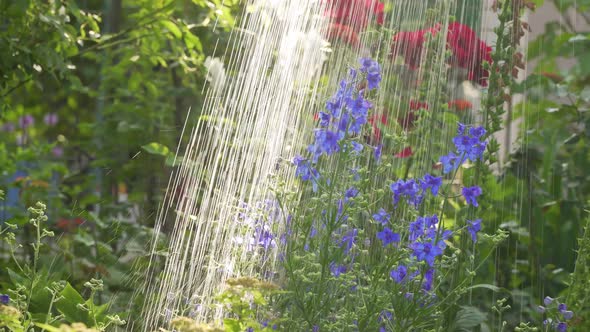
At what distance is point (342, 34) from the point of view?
188cm

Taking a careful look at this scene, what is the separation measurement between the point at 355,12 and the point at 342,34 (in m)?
0.08

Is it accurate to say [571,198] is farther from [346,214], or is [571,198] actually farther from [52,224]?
[52,224]

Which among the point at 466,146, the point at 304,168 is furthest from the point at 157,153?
the point at 466,146

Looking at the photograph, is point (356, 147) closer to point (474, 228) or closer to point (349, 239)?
point (349, 239)

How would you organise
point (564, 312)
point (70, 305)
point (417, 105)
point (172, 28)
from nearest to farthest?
point (564, 312) → point (70, 305) → point (417, 105) → point (172, 28)

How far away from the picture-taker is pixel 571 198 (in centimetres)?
260

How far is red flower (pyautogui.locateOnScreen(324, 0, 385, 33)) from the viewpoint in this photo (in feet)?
6.22

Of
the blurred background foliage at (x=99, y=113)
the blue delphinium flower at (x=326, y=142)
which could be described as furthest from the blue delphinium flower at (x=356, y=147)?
the blurred background foliage at (x=99, y=113)

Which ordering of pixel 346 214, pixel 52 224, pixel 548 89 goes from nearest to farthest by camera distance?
pixel 346 214 < pixel 548 89 < pixel 52 224

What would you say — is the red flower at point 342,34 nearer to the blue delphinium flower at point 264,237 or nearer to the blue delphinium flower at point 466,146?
the blue delphinium flower at point 466,146

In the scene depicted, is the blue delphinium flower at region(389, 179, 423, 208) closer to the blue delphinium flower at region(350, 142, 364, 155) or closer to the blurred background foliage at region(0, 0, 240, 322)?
the blue delphinium flower at region(350, 142, 364, 155)

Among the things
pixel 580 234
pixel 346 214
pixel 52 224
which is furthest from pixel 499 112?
pixel 52 224

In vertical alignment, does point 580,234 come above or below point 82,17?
below

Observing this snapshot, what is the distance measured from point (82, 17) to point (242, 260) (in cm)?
148
